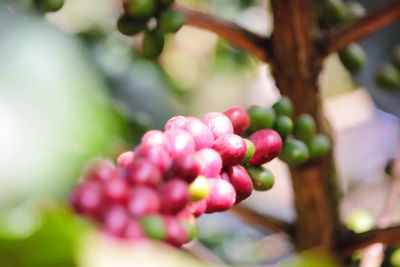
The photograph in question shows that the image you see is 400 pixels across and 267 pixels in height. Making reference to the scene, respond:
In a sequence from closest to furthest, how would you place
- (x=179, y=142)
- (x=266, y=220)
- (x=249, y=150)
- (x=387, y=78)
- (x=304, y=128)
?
1. (x=179, y=142)
2. (x=249, y=150)
3. (x=304, y=128)
4. (x=266, y=220)
5. (x=387, y=78)

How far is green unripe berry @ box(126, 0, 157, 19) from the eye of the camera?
33.2 inches

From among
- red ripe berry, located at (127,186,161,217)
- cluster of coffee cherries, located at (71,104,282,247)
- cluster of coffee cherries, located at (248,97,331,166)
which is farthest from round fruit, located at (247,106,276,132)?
red ripe berry, located at (127,186,161,217)

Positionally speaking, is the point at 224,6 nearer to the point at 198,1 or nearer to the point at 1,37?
the point at 198,1

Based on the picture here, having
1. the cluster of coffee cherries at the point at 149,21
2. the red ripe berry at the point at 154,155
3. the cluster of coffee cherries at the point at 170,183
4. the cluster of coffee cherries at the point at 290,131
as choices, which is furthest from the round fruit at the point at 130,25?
the red ripe berry at the point at 154,155

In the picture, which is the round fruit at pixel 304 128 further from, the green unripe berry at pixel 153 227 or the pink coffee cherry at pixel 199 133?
the green unripe berry at pixel 153 227

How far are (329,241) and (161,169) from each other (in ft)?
1.83

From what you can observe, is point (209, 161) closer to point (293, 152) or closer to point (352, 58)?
point (293, 152)

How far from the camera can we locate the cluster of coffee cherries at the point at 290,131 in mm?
725

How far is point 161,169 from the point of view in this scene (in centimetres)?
46

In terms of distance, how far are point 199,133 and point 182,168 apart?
3.4 inches

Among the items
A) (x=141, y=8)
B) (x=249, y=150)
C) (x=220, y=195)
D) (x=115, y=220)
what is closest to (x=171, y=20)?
(x=141, y=8)

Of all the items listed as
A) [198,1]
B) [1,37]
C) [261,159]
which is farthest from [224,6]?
[261,159]

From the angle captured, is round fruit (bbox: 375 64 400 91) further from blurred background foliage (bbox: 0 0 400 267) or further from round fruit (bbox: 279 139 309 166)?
round fruit (bbox: 279 139 309 166)

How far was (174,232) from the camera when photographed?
419mm
